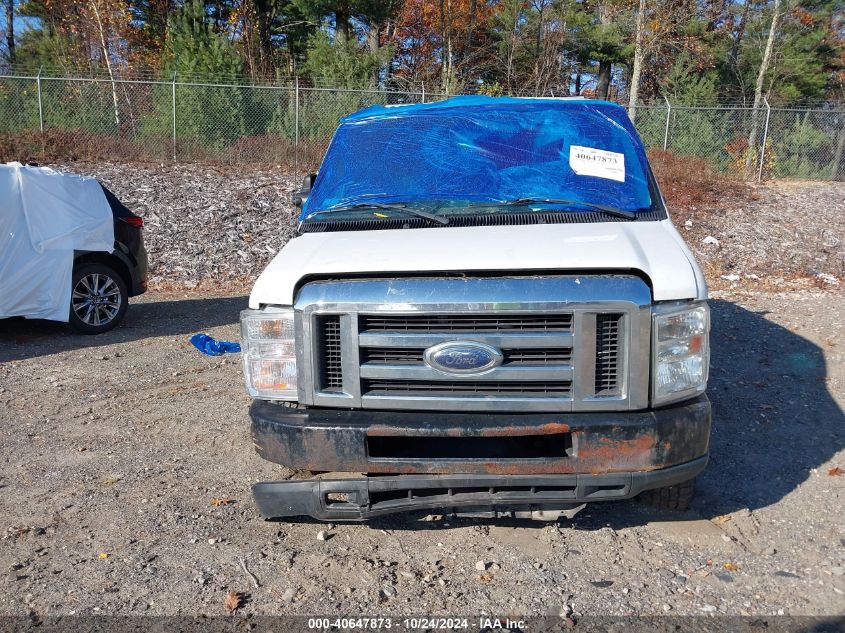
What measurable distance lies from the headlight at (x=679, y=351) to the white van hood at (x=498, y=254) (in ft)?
0.27

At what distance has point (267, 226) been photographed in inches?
553

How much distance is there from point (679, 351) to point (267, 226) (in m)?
11.7

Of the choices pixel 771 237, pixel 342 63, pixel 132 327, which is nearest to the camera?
pixel 132 327

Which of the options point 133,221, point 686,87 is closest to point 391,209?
point 133,221

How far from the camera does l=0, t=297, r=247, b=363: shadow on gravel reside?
26.5 ft

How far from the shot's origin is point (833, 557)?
11.9 feet

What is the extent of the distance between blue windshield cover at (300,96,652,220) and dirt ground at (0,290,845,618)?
1797 mm

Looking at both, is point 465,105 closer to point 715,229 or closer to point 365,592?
point 365,592

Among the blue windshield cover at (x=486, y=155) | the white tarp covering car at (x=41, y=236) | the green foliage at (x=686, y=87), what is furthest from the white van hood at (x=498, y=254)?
the green foliage at (x=686, y=87)

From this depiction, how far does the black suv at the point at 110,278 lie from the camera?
8.43m

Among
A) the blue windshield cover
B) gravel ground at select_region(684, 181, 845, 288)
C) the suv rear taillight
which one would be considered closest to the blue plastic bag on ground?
the suv rear taillight

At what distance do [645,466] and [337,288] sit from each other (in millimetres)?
1575

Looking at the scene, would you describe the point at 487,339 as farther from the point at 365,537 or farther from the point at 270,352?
the point at 365,537

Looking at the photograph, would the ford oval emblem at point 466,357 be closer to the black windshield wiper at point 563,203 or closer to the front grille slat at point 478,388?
the front grille slat at point 478,388
